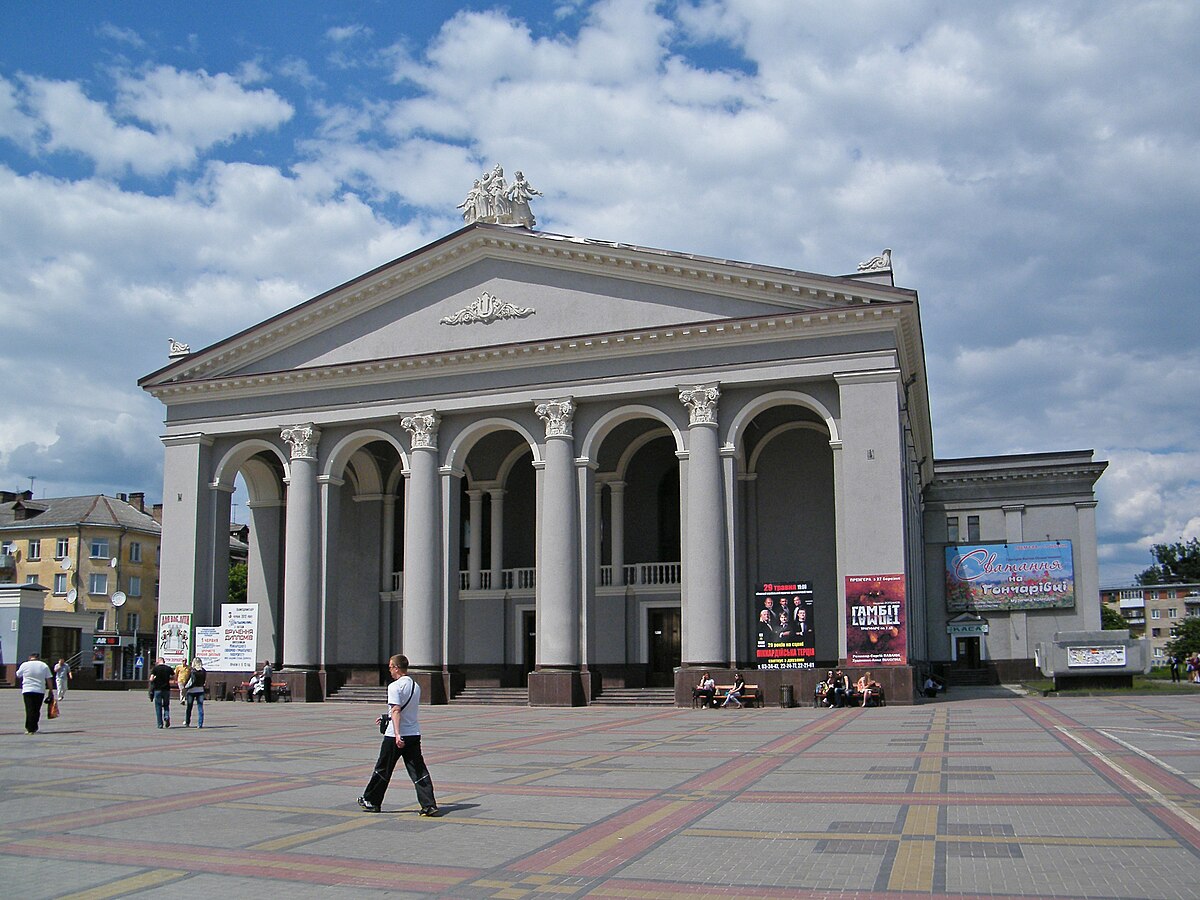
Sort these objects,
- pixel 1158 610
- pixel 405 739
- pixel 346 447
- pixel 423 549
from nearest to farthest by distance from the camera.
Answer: pixel 405 739 < pixel 423 549 < pixel 346 447 < pixel 1158 610

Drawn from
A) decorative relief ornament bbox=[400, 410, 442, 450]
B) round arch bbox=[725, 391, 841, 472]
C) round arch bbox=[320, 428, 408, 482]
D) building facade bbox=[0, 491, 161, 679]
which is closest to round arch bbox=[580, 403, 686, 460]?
round arch bbox=[725, 391, 841, 472]

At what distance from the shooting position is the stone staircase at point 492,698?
110ft

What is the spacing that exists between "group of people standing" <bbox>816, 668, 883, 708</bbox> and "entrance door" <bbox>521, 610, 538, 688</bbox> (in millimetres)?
11544

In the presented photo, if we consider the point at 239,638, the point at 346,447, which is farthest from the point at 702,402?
the point at 239,638

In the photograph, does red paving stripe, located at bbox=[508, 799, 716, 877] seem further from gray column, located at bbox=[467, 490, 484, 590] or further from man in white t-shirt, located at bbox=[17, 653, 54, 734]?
gray column, located at bbox=[467, 490, 484, 590]

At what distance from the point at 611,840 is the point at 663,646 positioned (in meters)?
26.0

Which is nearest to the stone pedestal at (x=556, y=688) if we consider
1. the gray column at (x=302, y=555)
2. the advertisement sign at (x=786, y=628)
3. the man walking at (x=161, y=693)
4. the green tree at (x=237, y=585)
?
the advertisement sign at (x=786, y=628)

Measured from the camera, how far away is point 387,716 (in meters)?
11.5

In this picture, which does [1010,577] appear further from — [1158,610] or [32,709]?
[1158,610]

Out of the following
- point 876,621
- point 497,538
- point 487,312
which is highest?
point 487,312

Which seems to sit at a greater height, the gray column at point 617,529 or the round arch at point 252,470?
the round arch at point 252,470

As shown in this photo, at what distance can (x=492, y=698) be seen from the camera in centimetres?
3425

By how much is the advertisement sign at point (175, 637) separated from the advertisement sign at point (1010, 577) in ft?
111

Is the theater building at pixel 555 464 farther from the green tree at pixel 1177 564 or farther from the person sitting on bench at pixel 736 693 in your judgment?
the green tree at pixel 1177 564
